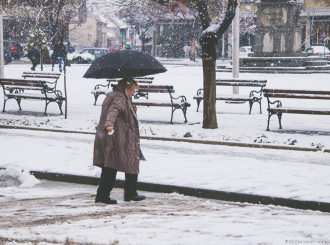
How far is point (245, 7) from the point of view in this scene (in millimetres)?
66625

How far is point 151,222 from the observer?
6.25 metres

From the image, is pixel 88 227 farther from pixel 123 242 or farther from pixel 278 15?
pixel 278 15

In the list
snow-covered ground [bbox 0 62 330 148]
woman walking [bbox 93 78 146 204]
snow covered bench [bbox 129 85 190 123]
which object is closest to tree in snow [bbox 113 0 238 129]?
snow-covered ground [bbox 0 62 330 148]

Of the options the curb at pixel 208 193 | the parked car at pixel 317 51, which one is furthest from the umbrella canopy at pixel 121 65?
the parked car at pixel 317 51

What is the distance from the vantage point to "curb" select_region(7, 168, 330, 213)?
7.20m

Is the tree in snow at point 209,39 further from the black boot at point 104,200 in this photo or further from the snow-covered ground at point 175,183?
the black boot at point 104,200

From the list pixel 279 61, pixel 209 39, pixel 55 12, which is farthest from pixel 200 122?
pixel 279 61

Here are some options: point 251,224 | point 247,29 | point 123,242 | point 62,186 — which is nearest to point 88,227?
point 123,242

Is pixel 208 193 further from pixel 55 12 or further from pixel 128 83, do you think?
pixel 55 12

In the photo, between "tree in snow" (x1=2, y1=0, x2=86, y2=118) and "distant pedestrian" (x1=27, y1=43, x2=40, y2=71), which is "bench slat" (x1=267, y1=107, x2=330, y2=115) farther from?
"distant pedestrian" (x1=27, y1=43, x2=40, y2=71)

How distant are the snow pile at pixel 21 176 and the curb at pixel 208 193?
16 cm

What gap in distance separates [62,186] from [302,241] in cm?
397

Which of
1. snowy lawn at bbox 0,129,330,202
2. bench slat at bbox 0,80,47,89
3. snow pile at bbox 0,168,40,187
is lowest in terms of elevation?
snow pile at bbox 0,168,40,187

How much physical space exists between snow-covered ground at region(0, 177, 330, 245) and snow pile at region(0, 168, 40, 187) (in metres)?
0.72
